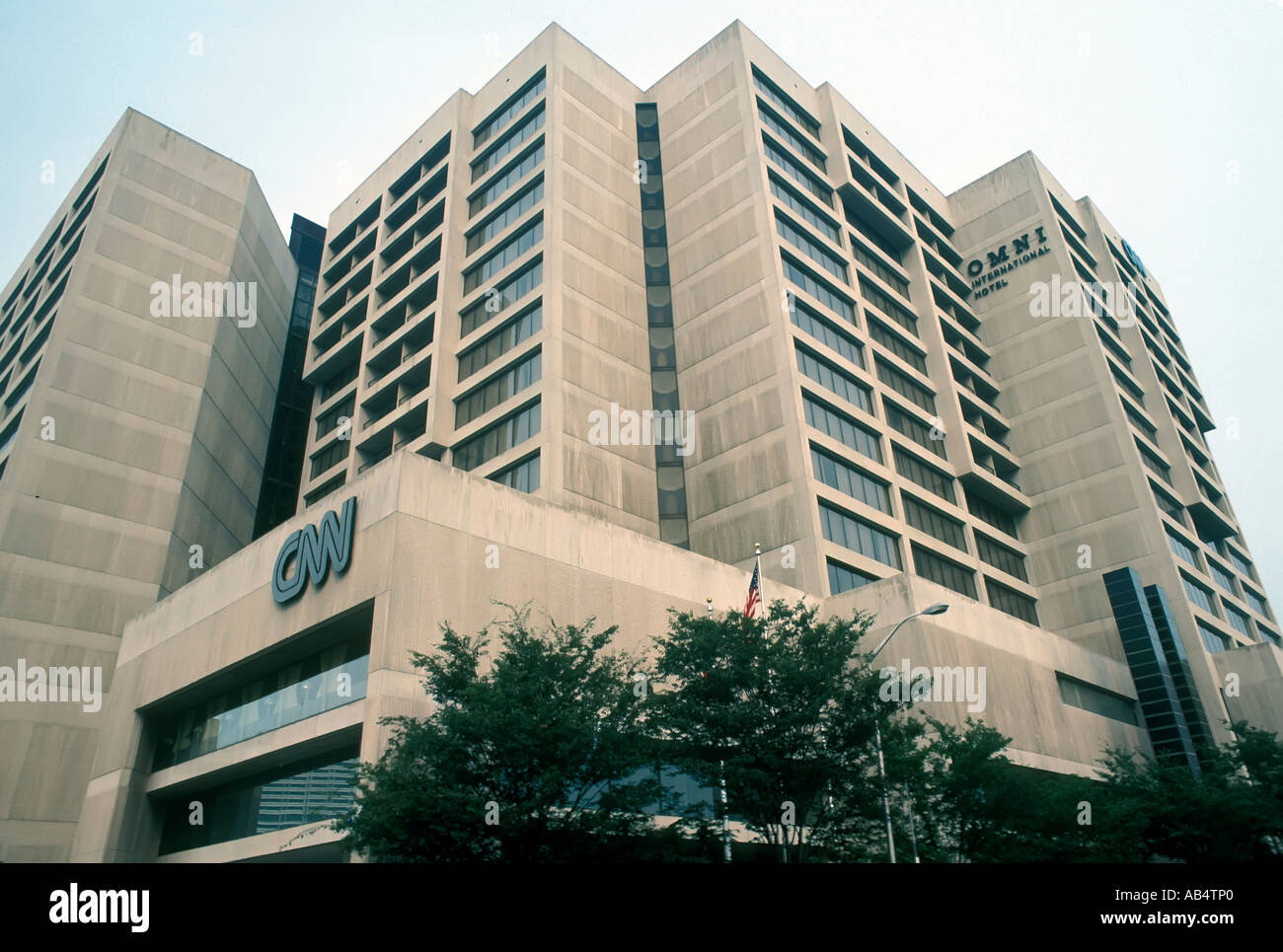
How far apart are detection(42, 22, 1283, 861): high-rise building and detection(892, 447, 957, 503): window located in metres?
0.23

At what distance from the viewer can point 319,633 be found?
98.9 feet

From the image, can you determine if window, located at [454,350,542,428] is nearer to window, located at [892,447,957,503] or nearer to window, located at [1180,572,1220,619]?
window, located at [892,447,957,503]

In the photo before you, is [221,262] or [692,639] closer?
[692,639]

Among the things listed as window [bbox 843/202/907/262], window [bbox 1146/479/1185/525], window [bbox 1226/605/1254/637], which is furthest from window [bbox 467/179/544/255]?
window [bbox 1226/605/1254/637]

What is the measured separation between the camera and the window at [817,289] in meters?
53.1

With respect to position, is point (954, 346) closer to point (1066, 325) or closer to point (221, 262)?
point (1066, 325)

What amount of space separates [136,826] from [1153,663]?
4815cm

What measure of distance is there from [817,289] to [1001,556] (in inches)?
809

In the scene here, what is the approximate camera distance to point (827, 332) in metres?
53.1

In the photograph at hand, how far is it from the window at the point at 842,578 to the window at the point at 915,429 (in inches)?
499

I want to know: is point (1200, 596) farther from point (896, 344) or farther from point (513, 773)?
point (513, 773)

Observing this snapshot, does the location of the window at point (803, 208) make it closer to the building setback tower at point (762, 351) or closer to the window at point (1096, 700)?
the building setback tower at point (762, 351)

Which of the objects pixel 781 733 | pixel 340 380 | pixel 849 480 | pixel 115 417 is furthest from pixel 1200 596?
pixel 115 417
